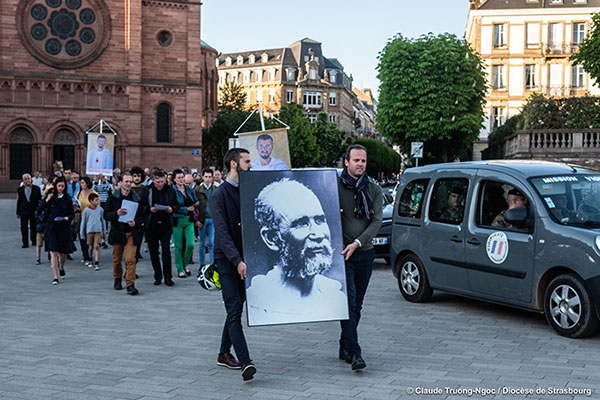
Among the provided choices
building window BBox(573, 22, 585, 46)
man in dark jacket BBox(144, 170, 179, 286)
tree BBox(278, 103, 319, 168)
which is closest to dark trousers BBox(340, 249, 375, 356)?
man in dark jacket BBox(144, 170, 179, 286)

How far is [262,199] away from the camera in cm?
676

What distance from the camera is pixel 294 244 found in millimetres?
6836

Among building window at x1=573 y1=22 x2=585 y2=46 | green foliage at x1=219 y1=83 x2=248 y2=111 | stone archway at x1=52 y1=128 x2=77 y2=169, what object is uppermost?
building window at x1=573 y1=22 x2=585 y2=46

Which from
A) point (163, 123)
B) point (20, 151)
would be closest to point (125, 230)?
point (20, 151)

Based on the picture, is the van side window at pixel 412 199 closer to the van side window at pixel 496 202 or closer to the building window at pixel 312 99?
the van side window at pixel 496 202

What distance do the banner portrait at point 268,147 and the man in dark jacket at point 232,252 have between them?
9.70m

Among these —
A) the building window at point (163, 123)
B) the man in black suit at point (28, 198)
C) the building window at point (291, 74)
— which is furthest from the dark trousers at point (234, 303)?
the building window at point (291, 74)

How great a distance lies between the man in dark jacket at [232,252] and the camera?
6.53m

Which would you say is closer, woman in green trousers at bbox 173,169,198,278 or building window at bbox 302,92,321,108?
woman in green trousers at bbox 173,169,198,278

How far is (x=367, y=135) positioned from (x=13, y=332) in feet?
545

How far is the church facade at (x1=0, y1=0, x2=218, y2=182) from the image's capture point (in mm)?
48312

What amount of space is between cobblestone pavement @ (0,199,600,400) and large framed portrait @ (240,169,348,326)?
2.01 feet

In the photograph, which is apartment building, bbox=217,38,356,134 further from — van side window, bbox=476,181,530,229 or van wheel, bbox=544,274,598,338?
van wheel, bbox=544,274,598,338

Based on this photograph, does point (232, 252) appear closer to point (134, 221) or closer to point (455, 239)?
point (455, 239)
